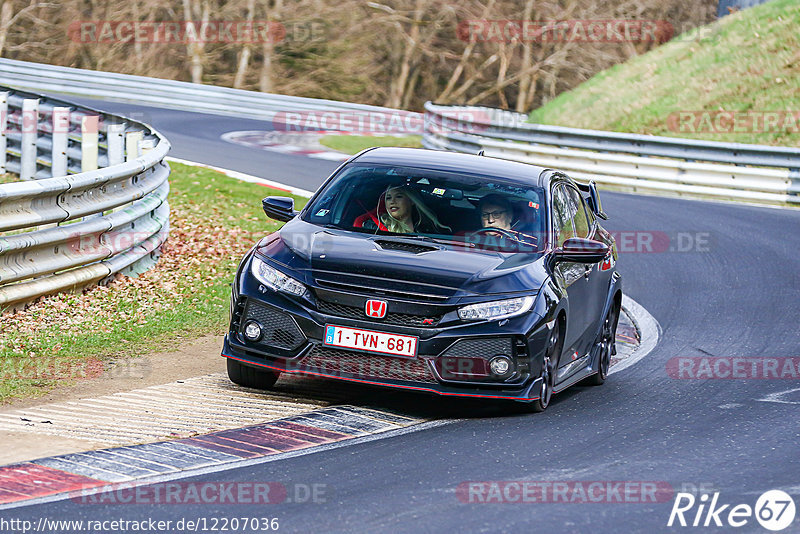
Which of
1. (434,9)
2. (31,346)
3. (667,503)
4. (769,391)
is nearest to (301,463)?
(667,503)

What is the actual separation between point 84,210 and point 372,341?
4004 millimetres

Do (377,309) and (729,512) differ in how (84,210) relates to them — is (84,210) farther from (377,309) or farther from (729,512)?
(729,512)

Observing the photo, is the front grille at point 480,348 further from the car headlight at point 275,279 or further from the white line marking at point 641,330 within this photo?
the white line marking at point 641,330

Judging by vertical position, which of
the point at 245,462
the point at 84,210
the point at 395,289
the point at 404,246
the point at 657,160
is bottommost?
the point at 657,160

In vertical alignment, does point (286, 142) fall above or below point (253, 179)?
below

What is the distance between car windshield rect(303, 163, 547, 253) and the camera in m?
8.34

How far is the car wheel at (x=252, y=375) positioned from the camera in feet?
26.2

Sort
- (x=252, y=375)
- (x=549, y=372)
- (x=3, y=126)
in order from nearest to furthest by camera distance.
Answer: (x=549, y=372) < (x=252, y=375) < (x=3, y=126)

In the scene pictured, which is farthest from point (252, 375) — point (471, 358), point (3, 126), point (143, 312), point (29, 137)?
point (3, 126)

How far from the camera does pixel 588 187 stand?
10562 millimetres

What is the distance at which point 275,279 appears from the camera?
7.71 metres

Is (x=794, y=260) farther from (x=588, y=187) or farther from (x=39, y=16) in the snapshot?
(x=39, y=16)

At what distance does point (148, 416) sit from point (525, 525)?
2.68m

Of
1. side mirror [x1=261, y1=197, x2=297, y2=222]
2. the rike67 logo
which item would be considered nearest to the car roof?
side mirror [x1=261, y1=197, x2=297, y2=222]
